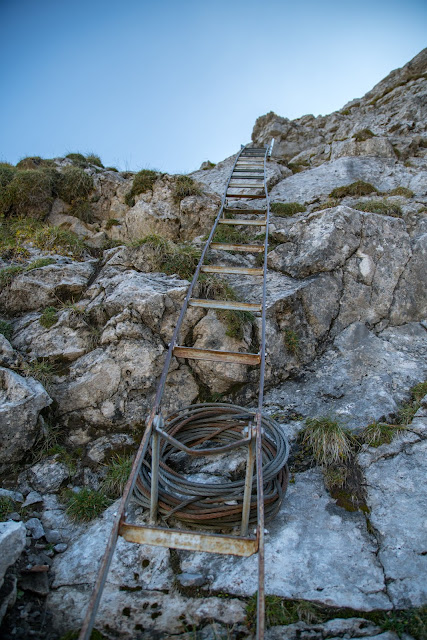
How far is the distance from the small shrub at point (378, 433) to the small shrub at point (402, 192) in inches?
273

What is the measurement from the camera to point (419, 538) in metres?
3.73

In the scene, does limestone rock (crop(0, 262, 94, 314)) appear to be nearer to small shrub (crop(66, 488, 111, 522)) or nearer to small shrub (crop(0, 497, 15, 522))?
small shrub (crop(0, 497, 15, 522))

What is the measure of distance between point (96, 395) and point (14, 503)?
5.48ft

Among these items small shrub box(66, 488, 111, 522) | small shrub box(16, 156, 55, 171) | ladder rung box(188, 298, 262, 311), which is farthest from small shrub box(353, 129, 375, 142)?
small shrub box(66, 488, 111, 522)

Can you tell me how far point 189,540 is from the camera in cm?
294

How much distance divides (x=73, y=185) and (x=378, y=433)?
956cm

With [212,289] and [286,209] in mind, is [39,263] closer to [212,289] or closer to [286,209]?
[212,289]

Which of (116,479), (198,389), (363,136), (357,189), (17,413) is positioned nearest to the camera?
(116,479)

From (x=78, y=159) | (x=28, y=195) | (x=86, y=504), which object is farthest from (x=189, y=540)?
(x=78, y=159)

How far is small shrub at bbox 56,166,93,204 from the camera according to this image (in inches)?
397

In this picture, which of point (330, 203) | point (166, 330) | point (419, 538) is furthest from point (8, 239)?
point (419, 538)

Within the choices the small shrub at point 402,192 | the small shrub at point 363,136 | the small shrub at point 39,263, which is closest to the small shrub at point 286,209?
the small shrub at point 402,192

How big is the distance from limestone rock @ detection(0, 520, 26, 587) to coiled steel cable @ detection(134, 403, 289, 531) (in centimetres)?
122

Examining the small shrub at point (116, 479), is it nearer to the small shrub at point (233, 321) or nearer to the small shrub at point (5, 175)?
the small shrub at point (233, 321)
